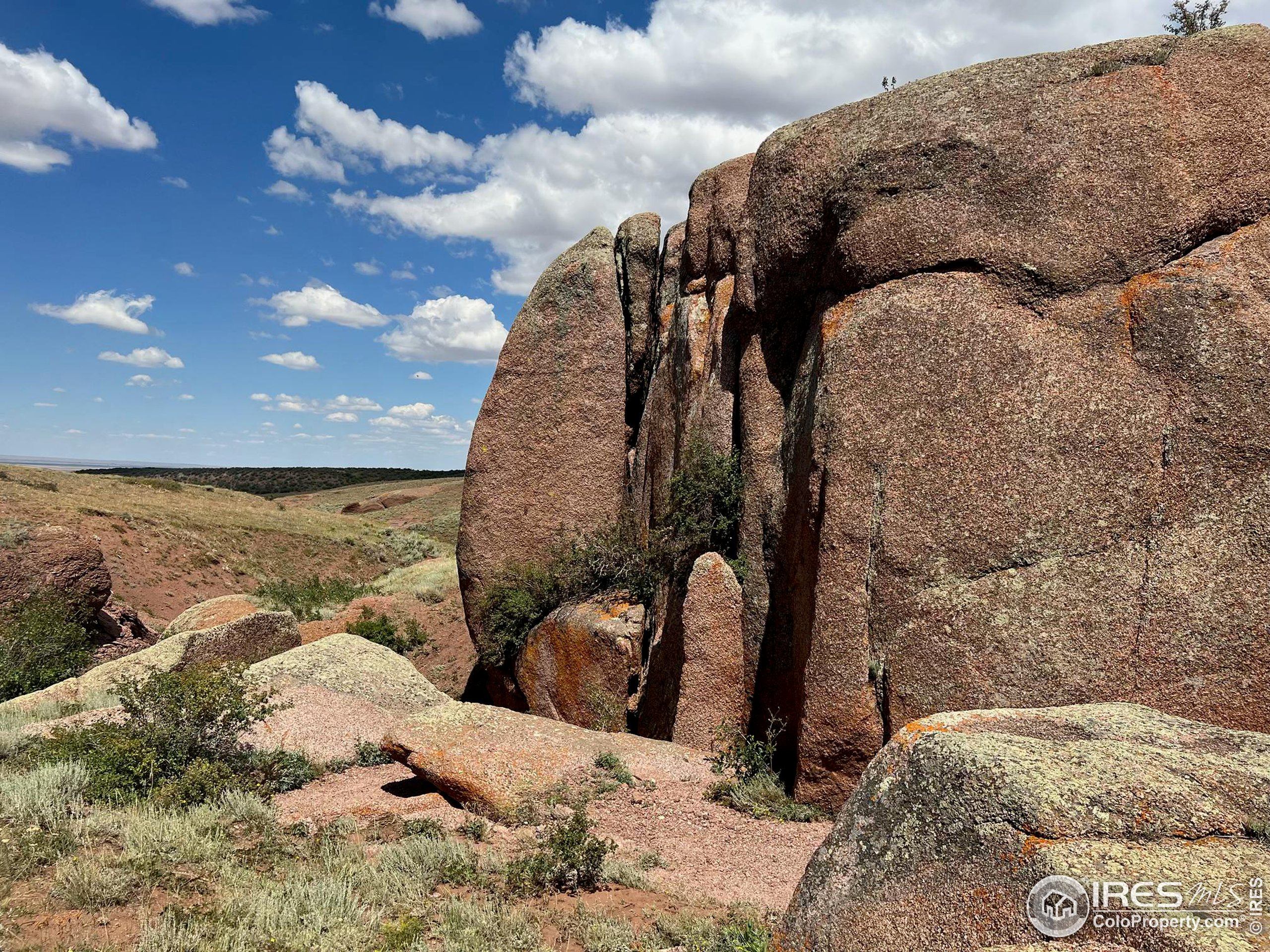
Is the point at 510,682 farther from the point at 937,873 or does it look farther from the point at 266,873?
the point at 937,873

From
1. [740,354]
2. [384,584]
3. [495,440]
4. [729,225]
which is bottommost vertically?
[384,584]

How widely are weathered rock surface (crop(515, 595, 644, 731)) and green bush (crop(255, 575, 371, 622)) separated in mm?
12231

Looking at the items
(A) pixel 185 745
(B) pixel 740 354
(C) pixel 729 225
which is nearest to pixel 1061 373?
(B) pixel 740 354

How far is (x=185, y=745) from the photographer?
7.52 m

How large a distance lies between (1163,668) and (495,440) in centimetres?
1017

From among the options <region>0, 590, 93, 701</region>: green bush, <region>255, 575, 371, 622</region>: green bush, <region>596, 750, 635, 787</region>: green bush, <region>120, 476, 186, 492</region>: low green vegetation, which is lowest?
<region>255, 575, 371, 622</region>: green bush

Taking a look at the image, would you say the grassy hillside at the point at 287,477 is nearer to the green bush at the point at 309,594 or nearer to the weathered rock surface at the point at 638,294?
the green bush at the point at 309,594

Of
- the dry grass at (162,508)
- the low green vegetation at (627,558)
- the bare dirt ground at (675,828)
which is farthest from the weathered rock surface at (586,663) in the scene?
the dry grass at (162,508)

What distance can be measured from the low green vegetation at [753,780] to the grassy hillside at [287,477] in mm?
83333

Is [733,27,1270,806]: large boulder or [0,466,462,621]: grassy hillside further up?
[733,27,1270,806]: large boulder

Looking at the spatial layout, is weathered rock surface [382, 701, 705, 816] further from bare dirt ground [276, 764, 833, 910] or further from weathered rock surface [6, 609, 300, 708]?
weathered rock surface [6, 609, 300, 708]

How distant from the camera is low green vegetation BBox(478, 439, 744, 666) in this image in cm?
988

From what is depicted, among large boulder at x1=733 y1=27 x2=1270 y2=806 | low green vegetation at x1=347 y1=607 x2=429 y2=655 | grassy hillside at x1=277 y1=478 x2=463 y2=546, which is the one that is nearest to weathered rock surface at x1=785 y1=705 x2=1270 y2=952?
large boulder at x1=733 y1=27 x2=1270 y2=806

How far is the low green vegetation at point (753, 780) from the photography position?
277 inches
